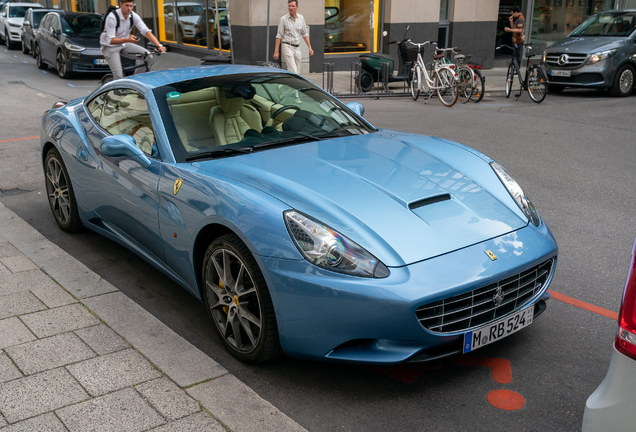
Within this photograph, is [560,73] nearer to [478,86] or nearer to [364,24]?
[478,86]

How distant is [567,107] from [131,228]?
10.5 meters

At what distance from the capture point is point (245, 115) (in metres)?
4.28

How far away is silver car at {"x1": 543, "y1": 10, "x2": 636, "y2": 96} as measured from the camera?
13883 mm

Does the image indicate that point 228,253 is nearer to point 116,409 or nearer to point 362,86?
point 116,409

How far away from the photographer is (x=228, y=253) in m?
3.32

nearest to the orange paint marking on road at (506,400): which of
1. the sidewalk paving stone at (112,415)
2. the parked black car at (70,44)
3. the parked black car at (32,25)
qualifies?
the sidewalk paving stone at (112,415)

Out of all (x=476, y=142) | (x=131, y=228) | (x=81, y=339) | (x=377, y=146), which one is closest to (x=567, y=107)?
(x=476, y=142)

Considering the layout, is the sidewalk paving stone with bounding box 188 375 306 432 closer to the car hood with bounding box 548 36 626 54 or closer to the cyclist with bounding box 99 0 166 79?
the cyclist with bounding box 99 0 166 79

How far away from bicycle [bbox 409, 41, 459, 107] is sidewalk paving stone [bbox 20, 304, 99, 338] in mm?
10466

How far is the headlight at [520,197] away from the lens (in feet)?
11.7

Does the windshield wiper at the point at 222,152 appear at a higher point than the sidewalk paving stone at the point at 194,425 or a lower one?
higher

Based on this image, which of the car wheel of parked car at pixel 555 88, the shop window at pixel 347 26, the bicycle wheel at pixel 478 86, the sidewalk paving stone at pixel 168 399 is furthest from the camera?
the shop window at pixel 347 26

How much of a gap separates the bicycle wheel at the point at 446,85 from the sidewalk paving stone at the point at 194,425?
11.2 m

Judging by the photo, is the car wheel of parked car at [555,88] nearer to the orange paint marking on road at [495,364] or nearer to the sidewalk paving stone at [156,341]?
the orange paint marking on road at [495,364]
